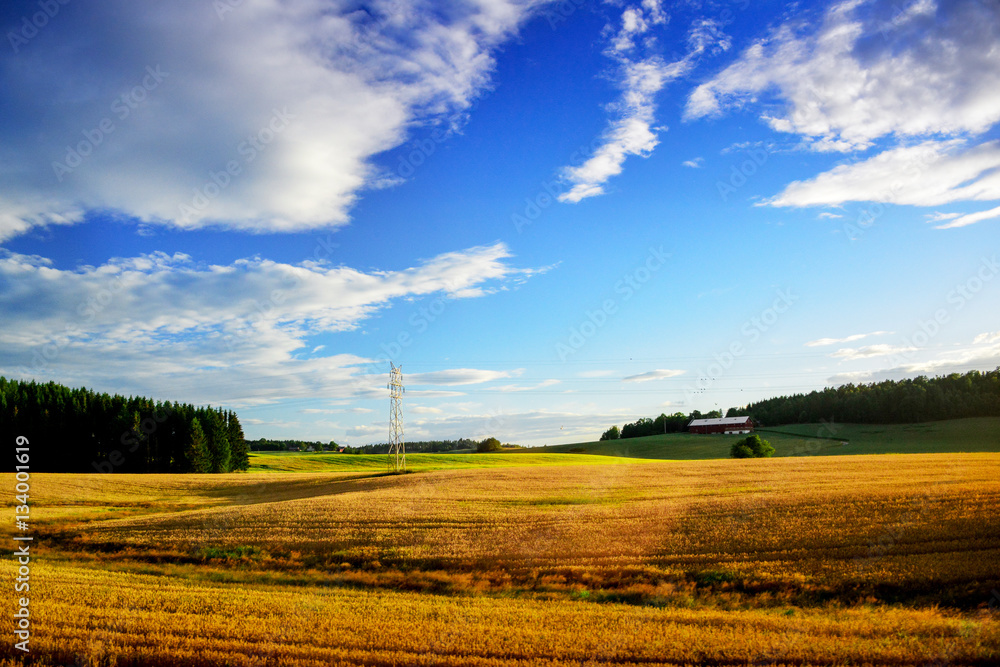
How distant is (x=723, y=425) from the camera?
12512cm

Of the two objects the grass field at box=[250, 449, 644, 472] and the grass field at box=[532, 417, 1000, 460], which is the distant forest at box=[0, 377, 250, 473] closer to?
the grass field at box=[250, 449, 644, 472]

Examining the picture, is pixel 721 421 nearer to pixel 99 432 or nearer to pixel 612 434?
pixel 612 434

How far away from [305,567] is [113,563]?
7.90 metres

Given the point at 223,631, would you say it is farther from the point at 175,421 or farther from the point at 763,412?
the point at 763,412

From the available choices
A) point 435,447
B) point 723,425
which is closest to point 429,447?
point 435,447

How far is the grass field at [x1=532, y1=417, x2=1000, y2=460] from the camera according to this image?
7913 centimetres

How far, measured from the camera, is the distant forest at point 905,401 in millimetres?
101188

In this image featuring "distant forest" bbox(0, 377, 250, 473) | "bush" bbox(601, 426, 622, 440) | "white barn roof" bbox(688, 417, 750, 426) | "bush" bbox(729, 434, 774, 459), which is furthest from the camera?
"bush" bbox(601, 426, 622, 440)

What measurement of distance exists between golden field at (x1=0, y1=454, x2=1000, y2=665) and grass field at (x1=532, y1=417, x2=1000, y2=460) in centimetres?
5484

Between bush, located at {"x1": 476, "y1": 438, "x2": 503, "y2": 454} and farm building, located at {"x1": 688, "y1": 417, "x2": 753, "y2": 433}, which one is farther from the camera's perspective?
farm building, located at {"x1": 688, "y1": 417, "x2": 753, "y2": 433}

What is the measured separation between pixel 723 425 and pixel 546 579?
120 metres

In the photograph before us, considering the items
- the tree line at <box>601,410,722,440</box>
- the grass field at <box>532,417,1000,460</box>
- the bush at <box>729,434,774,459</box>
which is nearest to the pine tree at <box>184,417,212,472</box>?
the grass field at <box>532,417,1000,460</box>

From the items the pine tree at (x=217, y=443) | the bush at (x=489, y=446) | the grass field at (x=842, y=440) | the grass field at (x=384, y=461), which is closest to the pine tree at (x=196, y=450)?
the pine tree at (x=217, y=443)

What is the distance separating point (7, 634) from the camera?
10.7 metres
